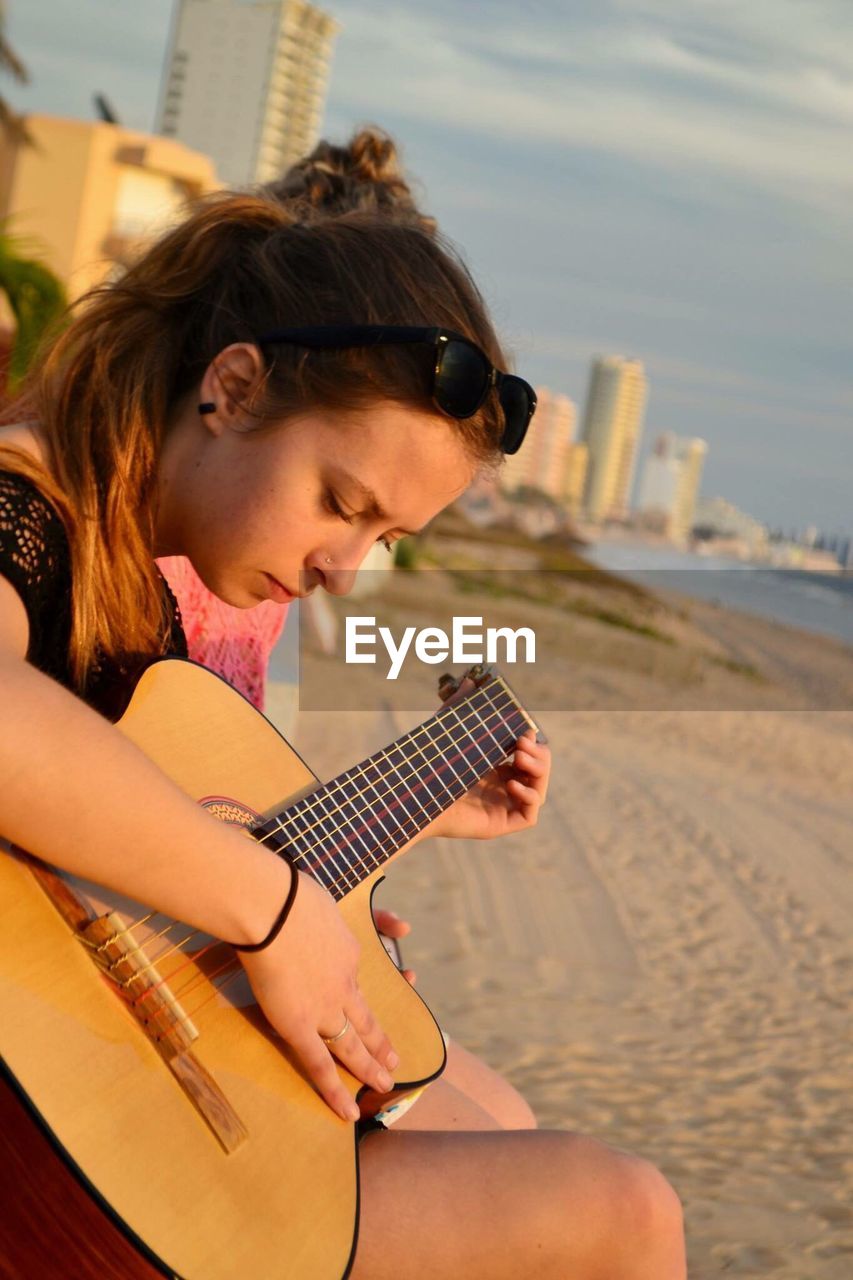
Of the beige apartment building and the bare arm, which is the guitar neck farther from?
the beige apartment building

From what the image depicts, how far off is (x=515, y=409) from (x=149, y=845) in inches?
41.5

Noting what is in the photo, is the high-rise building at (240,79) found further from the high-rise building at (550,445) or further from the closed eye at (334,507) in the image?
the closed eye at (334,507)

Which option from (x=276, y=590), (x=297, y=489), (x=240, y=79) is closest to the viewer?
(x=297, y=489)

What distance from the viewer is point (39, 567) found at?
177cm

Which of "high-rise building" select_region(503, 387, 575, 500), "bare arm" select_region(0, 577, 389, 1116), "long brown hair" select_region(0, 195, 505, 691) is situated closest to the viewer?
"bare arm" select_region(0, 577, 389, 1116)

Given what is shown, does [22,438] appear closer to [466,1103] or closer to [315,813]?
[315,813]

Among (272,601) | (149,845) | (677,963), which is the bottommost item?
(677,963)

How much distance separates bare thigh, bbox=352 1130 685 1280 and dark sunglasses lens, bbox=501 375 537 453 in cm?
113

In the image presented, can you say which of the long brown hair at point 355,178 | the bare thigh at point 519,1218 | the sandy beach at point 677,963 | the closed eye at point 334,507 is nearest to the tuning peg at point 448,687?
the closed eye at point 334,507

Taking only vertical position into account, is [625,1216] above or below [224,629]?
below

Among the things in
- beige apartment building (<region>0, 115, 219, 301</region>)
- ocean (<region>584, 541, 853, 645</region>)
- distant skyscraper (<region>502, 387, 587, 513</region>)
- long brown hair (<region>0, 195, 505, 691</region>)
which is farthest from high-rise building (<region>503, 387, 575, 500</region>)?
long brown hair (<region>0, 195, 505, 691</region>)

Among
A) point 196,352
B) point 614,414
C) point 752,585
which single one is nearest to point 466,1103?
point 196,352

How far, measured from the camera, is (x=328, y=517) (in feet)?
6.93

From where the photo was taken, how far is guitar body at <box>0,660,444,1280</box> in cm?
159
